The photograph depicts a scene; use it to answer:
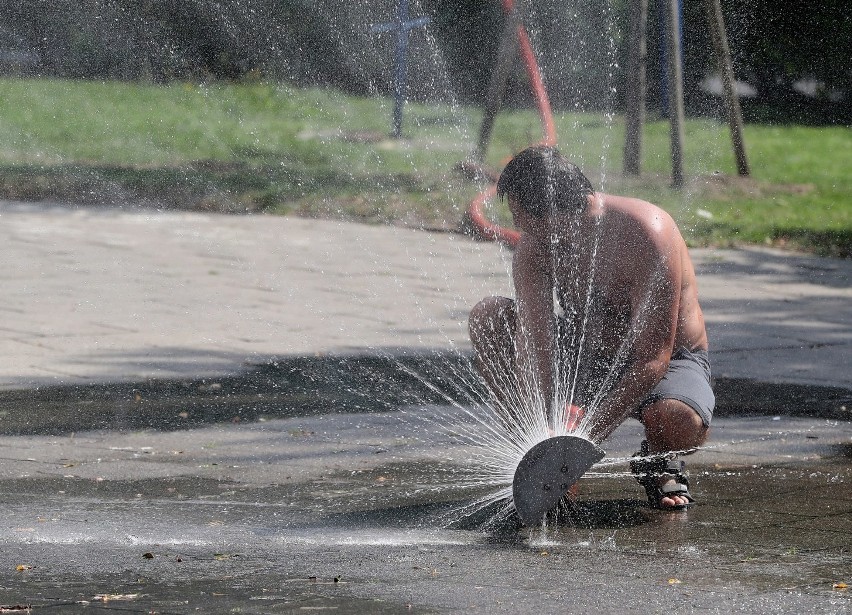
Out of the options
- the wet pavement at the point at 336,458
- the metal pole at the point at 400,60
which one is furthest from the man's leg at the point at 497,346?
the metal pole at the point at 400,60

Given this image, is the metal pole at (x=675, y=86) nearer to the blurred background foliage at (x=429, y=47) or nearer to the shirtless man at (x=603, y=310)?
the blurred background foliage at (x=429, y=47)

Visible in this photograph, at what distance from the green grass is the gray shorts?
6362 millimetres

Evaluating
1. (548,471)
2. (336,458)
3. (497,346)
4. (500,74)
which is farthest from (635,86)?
(548,471)

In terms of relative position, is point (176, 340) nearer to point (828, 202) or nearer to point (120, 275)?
point (120, 275)

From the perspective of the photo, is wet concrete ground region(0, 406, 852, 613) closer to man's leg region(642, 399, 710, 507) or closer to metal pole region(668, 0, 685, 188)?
man's leg region(642, 399, 710, 507)

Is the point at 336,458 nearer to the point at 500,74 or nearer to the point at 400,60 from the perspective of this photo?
the point at 500,74

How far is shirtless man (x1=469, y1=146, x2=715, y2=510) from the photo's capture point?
13.6ft

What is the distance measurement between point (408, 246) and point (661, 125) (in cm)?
716

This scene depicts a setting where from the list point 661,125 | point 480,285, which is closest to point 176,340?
point 480,285

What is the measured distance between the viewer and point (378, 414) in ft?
18.2

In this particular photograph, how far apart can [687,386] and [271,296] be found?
3979 millimetres

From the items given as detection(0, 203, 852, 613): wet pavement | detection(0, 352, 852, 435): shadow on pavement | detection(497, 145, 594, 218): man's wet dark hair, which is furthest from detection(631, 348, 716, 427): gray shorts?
detection(0, 352, 852, 435): shadow on pavement

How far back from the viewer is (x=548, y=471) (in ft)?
12.5

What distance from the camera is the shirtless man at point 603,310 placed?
4.14 metres
